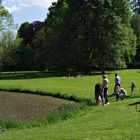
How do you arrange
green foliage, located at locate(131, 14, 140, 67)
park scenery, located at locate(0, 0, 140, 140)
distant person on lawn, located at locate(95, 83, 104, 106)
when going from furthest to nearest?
green foliage, located at locate(131, 14, 140, 67) < park scenery, located at locate(0, 0, 140, 140) < distant person on lawn, located at locate(95, 83, 104, 106)

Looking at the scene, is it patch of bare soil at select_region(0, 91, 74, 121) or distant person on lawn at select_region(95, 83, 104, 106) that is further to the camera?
distant person on lawn at select_region(95, 83, 104, 106)

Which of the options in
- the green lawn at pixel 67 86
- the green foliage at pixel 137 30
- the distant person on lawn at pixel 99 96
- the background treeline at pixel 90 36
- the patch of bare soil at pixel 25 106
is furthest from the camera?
the green foliage at pixel 137 30

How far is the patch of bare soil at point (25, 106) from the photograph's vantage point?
96.2ft

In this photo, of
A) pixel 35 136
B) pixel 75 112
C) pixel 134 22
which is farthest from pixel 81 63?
pixel 35 136

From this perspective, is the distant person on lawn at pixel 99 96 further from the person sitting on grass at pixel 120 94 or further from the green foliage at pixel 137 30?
the green foliage at pixel 137 30

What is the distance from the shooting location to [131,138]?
14.7m

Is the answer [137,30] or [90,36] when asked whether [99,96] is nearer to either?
[90,36]

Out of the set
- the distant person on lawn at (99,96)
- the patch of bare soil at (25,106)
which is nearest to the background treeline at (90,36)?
the patch of bare soil at (25,106)

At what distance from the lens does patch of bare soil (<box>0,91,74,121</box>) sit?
→ 29319mm

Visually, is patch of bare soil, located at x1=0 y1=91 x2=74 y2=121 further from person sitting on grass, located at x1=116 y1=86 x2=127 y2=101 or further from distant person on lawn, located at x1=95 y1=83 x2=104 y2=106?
person sitting on grass, located at x1=116 y1=86 x2=127 y2=101

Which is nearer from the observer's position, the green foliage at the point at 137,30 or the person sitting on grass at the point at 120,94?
the person sitting on grass at the point at 120,94

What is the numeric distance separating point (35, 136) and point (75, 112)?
10424mm

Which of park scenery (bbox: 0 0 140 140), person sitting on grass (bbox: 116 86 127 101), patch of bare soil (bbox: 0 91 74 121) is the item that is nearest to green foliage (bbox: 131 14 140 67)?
park scenery (bbox: 0 0 140 140)

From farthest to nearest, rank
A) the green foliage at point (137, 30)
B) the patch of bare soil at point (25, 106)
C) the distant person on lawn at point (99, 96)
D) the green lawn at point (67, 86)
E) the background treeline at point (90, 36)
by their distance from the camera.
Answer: the green foliage at point (137, 30) → the background treeline at point (90, 36) → the green lawn at point (67, 86) → the distant person on lawn at point (99, 96) → the patch of bare soil at point (25, 106)
